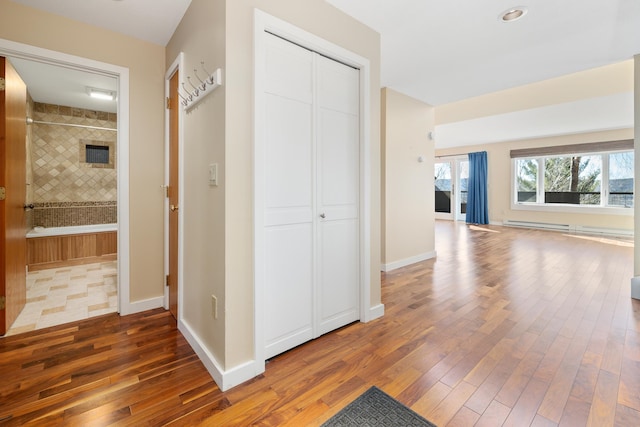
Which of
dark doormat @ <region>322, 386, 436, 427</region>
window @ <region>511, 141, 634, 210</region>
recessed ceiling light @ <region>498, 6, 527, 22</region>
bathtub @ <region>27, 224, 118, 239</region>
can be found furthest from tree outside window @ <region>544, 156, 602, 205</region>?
bathtub @ <region>27, 224, 118, 239</region>

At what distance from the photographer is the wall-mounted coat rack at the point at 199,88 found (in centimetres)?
161

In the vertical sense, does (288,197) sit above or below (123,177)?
below

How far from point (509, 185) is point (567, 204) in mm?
1435

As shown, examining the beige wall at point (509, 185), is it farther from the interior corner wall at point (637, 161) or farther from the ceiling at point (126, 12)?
the ceiling at point (126, 12)

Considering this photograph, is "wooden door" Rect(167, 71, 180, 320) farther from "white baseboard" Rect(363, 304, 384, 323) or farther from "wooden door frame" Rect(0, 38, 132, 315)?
"white baseboard" Rect(363, 304, 384, 323)

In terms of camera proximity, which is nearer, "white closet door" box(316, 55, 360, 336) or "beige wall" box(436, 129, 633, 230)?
"white closet door" box(316, 55, 360, 336)

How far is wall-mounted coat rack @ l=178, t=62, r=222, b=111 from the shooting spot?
1.61m

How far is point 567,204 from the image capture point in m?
7.62

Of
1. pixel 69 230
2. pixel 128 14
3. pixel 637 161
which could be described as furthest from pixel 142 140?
pixel 637 161

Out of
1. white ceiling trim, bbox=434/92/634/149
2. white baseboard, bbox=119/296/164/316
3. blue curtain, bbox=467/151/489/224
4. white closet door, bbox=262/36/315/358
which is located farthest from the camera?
blue curtain, bbox=467/151/489/224

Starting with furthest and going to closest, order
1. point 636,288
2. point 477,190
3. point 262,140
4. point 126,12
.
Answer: point 477,190
point 636,288
point 126,12
point 262,140

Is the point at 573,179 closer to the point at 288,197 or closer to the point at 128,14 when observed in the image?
the point at 288,197

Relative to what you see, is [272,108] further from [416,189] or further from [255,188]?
[416,189]

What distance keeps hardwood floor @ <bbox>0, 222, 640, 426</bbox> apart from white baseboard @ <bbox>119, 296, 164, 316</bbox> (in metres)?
0.09
